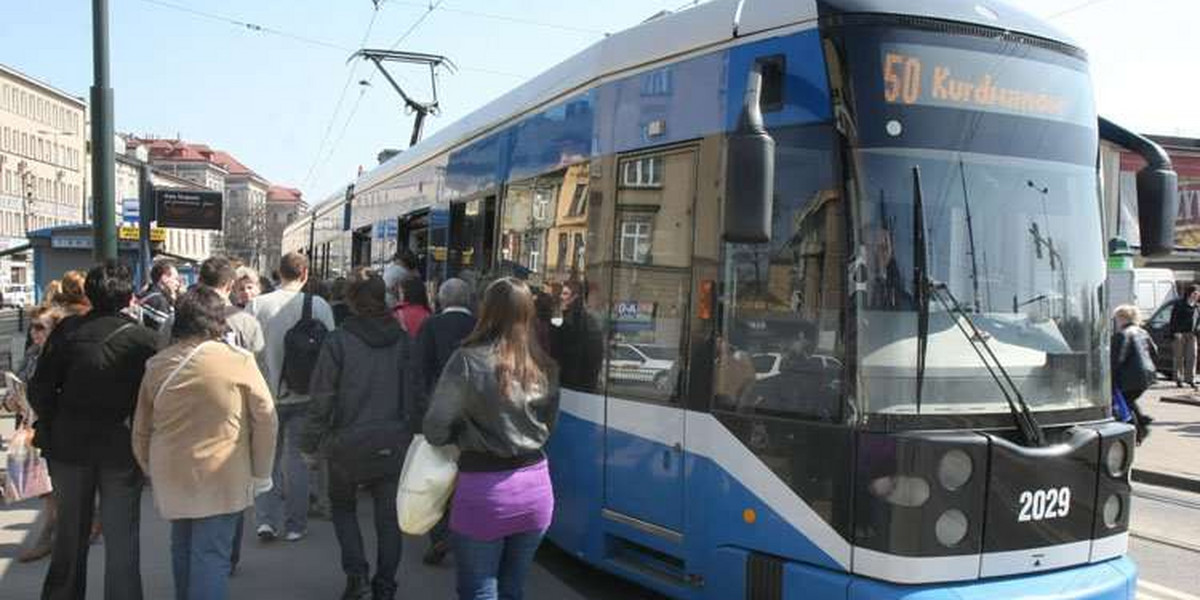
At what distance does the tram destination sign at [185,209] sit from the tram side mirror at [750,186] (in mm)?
15971

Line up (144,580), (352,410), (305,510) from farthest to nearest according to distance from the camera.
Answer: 1. (305,510)
2. (144,580)
3. (352,410)

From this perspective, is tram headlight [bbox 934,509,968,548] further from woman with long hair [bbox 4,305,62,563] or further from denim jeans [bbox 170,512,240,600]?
woman with long hair [bbox 4,305,62,563]

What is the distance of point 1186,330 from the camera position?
17625 mm

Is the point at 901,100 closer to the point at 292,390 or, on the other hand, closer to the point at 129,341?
the point at 129,341

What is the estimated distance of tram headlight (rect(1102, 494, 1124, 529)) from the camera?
14.5 ft

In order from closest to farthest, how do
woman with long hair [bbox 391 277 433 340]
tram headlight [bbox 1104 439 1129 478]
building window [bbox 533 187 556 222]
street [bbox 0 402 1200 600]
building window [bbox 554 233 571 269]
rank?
tram headlight [bbox 1104 439 1129 478] → street [bbox 0 402 1200 600] → building window [bbox 554 233 571 269] → building window [bbox 533 187 556 222] → woman with long hair [bbox 391 277 433 340]

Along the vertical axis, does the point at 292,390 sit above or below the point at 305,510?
above

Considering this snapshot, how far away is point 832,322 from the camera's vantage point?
13.5 feet

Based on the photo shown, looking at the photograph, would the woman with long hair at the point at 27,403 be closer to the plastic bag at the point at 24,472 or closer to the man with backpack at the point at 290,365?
the plastic bag at the point at 24,472

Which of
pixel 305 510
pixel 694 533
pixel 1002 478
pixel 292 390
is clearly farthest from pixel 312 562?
pixel 1002 478

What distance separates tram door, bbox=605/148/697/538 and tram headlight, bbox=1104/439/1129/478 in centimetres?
189

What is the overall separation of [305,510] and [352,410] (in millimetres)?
2085

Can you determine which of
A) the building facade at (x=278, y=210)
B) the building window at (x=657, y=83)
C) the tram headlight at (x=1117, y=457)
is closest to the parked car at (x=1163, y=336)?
the tram headlight at (x=1117, y=457)

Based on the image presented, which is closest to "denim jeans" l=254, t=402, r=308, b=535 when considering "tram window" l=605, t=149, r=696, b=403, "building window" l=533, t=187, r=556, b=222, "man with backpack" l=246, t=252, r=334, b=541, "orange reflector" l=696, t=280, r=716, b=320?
"man with backpack" l=246, t=252, r=334, b=541
